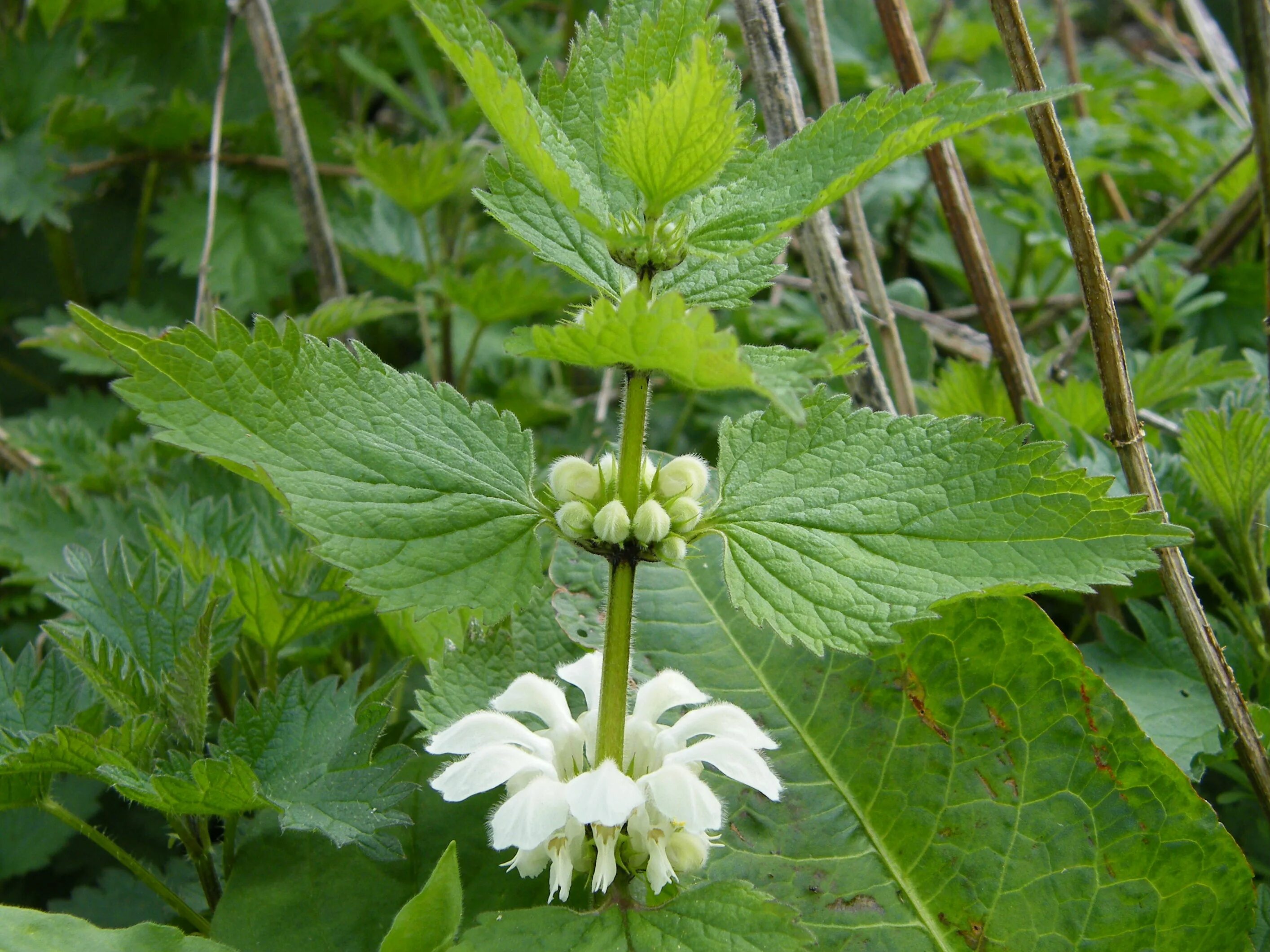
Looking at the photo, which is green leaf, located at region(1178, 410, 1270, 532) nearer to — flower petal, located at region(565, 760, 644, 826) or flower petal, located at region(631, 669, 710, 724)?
flower petal, located at region(631, 669, 710, 724)

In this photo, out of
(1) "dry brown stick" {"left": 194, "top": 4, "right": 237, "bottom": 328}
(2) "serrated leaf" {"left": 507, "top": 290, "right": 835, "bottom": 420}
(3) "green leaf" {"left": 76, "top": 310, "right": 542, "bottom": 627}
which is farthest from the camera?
(1) "dry brown stick" {"left": 194, "top": 4, "right": 237, "bottom": 328}

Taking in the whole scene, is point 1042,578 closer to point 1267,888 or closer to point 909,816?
point 909,816

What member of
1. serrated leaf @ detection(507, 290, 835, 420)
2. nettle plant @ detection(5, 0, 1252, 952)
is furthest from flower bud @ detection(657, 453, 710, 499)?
serrated leaf @ detection(507, 290, 835, 420)

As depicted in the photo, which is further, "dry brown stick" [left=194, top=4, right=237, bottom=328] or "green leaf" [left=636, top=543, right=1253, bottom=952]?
"dry brown stick" [left=194, top=4, right=237, bottom=328]

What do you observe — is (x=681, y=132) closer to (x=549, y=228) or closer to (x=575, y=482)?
(x=549, y=228)

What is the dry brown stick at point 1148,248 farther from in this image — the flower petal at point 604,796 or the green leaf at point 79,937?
the green leaf at point 79,937

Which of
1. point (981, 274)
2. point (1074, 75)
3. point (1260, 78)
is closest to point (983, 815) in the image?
point (981, 274)

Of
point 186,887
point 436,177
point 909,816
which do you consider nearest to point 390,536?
point 909,816
